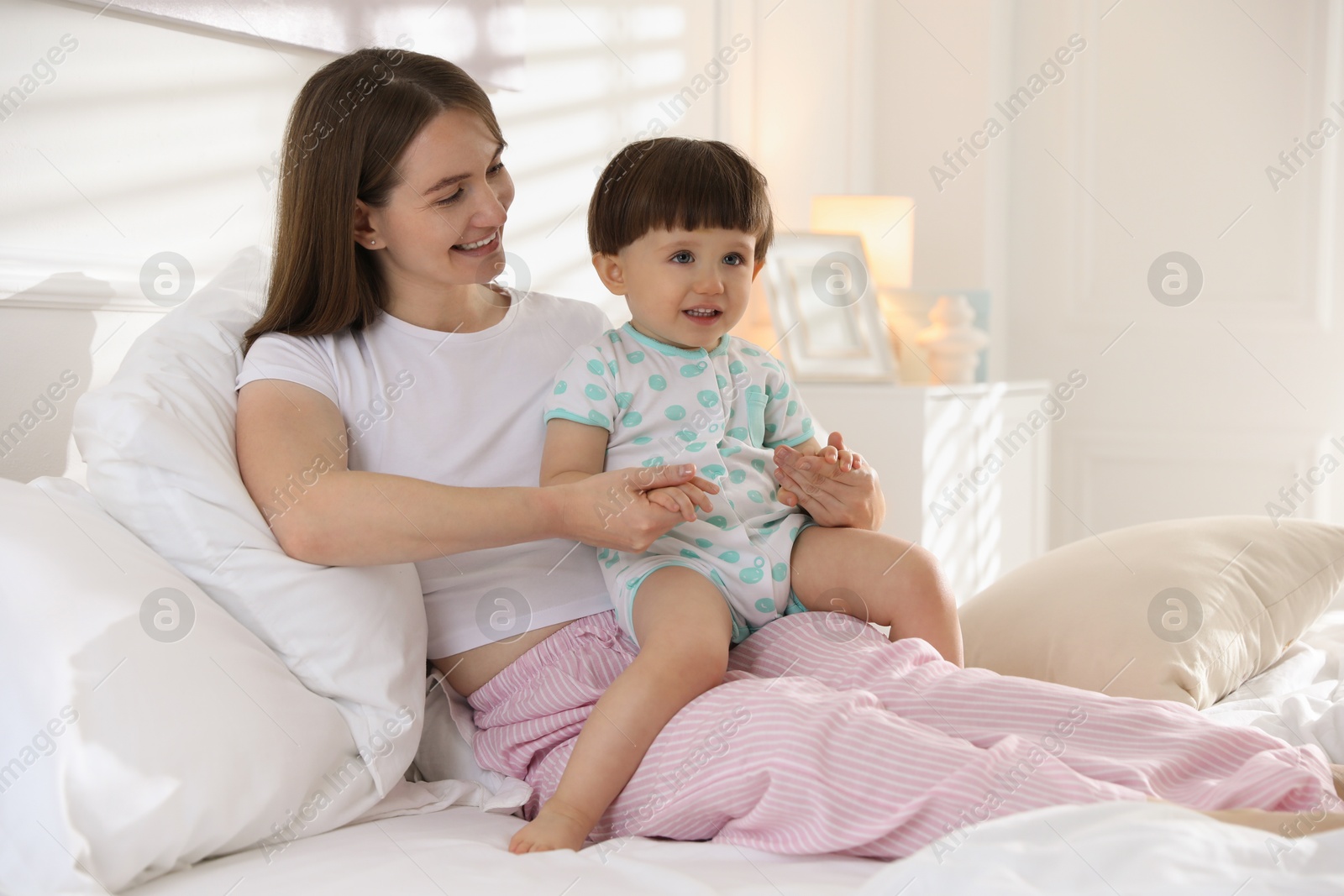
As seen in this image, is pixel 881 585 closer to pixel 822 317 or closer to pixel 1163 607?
pixel 1163 607

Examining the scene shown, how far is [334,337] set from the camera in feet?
4.47

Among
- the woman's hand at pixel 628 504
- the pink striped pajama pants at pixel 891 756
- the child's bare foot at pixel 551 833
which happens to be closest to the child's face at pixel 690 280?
the woman's hand at pixel 628 504

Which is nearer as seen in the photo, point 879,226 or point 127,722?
point 127,722

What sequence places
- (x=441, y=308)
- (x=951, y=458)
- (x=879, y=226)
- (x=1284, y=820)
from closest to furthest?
(x=1284, y=820) < (x=441, y=308) < (x=951, y=458) < (x=879, y=226)

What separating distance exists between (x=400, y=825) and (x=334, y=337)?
0.57 m

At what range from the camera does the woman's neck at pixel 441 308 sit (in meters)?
1.44

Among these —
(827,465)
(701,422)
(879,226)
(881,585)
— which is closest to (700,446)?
(701,422)

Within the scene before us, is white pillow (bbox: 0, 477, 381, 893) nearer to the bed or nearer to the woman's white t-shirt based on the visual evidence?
the bed

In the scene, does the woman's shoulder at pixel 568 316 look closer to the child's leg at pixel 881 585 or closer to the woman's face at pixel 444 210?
the woman's face at pixel 444 210

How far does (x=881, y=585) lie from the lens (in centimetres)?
133

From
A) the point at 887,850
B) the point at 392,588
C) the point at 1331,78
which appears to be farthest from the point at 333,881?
the point at 1331,78

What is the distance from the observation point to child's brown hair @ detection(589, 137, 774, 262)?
4.51 ft

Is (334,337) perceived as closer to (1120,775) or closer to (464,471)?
(464,471)

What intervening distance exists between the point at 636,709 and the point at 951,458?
6.48ft
